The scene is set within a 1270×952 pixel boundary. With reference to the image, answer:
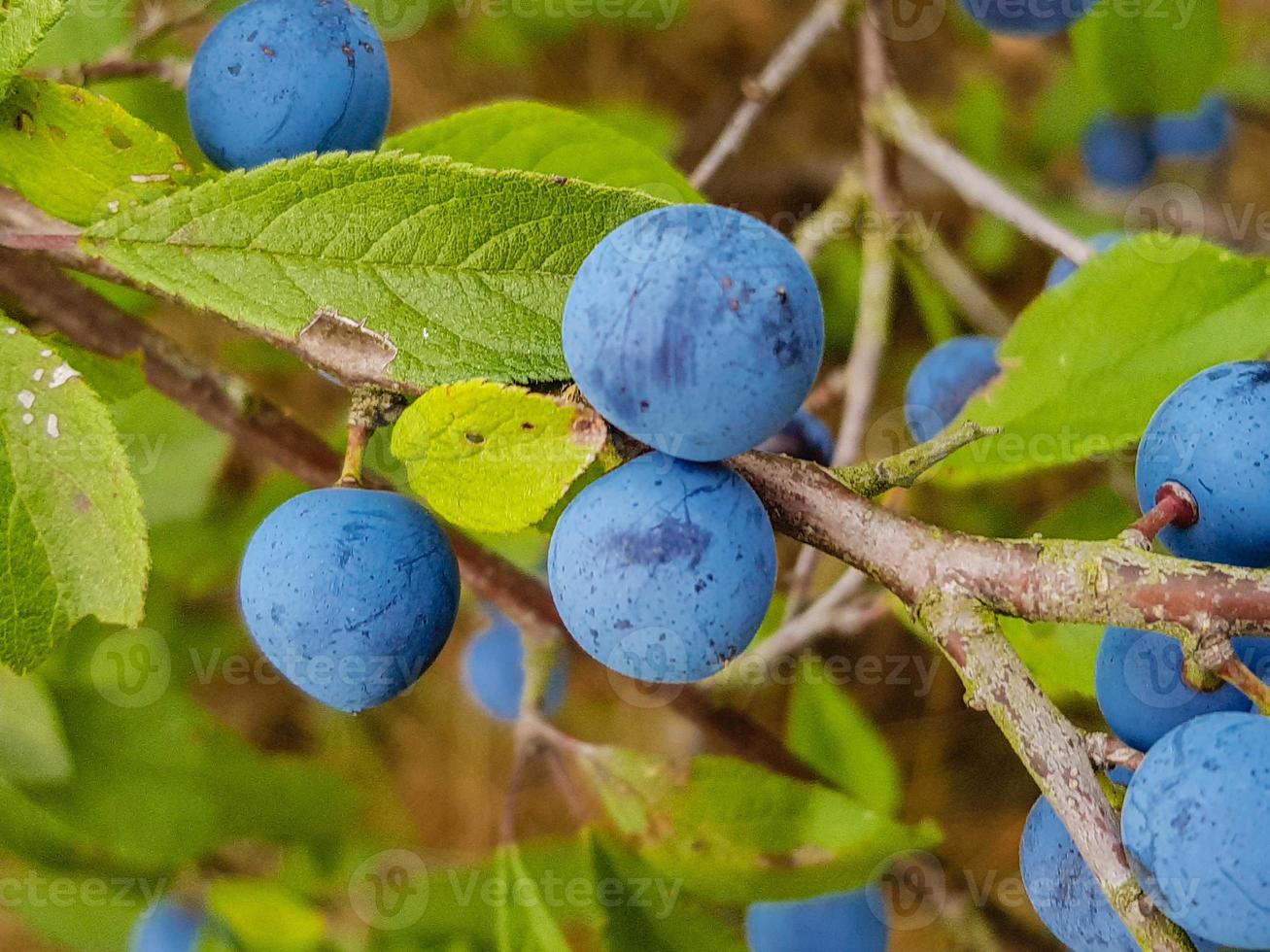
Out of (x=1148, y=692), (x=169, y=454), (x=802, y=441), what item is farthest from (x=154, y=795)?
(x=1148, y=692)

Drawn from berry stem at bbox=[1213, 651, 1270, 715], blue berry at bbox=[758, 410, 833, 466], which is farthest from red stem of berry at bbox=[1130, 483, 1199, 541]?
blue berry at bbox=[758, 410, 833, 466]

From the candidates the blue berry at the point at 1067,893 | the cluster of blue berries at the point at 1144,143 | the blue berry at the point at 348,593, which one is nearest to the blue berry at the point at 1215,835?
the blue berry at the point at 1067,893

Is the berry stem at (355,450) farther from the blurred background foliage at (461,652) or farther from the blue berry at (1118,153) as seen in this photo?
the blue berry at (1118,153)

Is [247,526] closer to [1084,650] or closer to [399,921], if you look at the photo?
[399,921]

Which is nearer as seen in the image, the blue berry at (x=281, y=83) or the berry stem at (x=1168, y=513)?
the berry stem at (x=1168, y=513)

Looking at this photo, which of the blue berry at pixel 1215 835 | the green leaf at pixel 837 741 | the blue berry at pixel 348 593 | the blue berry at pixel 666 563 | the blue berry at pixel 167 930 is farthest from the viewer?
the green leaf at pixel 837 741

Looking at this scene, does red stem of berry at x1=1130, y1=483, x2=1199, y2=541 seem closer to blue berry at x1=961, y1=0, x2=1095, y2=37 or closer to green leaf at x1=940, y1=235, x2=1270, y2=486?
green leaf at x1=940, y1=235, x2=1270, y2=486
